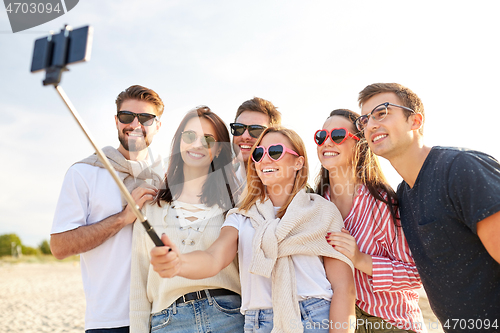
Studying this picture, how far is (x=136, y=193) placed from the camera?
11.6 feet

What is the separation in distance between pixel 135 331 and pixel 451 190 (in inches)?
113

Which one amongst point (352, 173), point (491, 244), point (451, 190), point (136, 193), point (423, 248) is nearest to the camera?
point (491, 244)

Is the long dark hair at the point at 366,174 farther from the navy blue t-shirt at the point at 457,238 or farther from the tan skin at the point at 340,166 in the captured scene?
the navy blue t-shirt at the point at 457,238

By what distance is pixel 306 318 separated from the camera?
9.41ft

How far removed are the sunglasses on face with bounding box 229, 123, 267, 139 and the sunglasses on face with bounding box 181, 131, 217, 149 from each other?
117 cm

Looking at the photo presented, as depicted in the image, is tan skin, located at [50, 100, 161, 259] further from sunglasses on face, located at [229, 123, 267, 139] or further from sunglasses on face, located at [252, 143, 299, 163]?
sunglasses on face, located at [229, 123, 267, 139]

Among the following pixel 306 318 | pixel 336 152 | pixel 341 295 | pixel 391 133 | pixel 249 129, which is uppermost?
pixel 249 129

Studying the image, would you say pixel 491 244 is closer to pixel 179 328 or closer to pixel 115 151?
pixel 179 328

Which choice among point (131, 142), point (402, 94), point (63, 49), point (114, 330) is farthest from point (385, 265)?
point (63, 49)

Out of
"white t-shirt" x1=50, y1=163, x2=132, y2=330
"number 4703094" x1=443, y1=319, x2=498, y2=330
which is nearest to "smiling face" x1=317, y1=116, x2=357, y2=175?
"number 4703094" x1=443, y1=319, x2=498, y2=330

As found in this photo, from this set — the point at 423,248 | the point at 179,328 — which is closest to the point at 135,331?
the point at 179,328

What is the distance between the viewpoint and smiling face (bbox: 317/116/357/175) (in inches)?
156

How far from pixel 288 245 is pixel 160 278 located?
1.15 meters

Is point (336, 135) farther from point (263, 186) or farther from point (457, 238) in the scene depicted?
point (457, 238)
